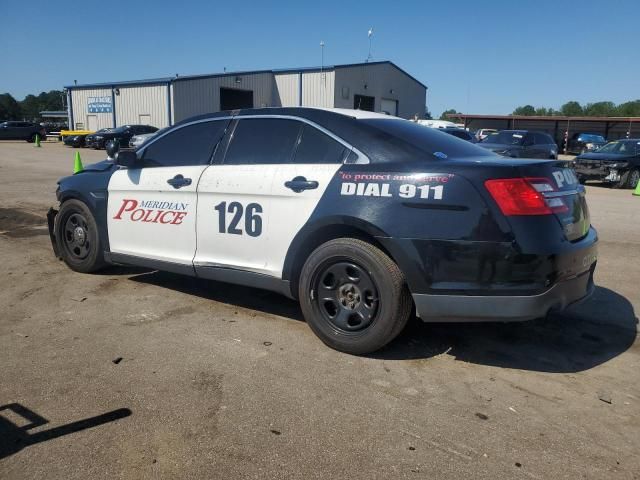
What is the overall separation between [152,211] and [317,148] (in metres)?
1.76

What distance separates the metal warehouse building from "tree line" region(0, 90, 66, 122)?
67.9 meters

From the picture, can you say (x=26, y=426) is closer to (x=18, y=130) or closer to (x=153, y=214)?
(x=153, y=214)

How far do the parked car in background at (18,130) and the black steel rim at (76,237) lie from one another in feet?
143

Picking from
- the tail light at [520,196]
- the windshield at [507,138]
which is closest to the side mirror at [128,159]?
the tail light at [520,196]

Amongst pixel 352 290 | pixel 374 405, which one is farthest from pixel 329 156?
pixel 374 405

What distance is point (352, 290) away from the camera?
148 inches

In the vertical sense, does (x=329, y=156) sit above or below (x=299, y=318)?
above

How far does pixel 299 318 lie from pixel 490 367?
1.60m

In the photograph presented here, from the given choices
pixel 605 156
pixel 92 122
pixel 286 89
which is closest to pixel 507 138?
pixel 605 156

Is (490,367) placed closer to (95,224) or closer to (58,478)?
(58,478)

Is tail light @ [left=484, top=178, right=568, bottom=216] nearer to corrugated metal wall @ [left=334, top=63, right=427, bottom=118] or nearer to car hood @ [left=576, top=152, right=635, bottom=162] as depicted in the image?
car hood @ [left=576, top=152, right=635, bottom=162]

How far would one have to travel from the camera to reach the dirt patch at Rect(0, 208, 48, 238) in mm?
7871

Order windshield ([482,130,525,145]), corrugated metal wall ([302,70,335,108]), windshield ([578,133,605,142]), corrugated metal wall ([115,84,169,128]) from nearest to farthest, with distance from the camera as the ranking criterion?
1. windshield ([482,130,525,145])
2. corrugated metal wall ([115,84,169,128])
3. windshield ([578,133,605,142])
4. corrugated metal wall ([302,70,335,108])

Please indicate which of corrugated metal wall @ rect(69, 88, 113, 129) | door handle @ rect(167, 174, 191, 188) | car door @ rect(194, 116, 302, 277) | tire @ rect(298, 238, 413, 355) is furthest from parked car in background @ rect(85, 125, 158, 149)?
tire @ rect(298, 238, 413, 355)
